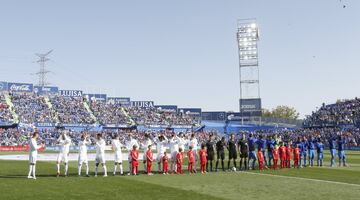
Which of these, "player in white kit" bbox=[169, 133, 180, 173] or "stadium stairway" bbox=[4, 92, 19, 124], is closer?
"player in white kit" bbox=[169, 133, 180, 173]

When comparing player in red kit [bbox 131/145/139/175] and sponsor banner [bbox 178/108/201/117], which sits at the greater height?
sponsor banner [bbox 178/108/201/117]

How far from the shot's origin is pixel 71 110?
81.4 m

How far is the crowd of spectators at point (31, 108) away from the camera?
73188 millimetres

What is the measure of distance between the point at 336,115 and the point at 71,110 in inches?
1875

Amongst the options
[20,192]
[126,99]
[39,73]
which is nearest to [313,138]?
[20,192]

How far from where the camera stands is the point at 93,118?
8144 cm

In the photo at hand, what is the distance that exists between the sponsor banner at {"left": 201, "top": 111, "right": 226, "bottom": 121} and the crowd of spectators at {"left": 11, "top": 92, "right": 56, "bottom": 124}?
126 ft

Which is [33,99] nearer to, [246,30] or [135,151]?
[246,30]

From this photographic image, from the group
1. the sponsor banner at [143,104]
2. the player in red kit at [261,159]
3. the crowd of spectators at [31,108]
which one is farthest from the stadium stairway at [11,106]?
the player in red kit at [261,159]

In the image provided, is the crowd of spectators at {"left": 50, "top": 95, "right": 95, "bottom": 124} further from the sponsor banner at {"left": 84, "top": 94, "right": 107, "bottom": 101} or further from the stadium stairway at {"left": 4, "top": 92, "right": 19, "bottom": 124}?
the stadium stairway at {"left": 4, "top": 92, "right": 19, "bottom": 124}

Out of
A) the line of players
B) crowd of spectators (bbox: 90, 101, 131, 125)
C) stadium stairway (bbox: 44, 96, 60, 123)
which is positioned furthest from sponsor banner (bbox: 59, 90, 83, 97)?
the line of players

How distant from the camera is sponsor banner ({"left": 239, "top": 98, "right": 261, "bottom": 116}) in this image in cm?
8825

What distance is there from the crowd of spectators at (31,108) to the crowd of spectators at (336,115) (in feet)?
147

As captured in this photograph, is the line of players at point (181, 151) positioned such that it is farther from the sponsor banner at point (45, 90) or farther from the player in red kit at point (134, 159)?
the sponsor banner at point (45, 90)
